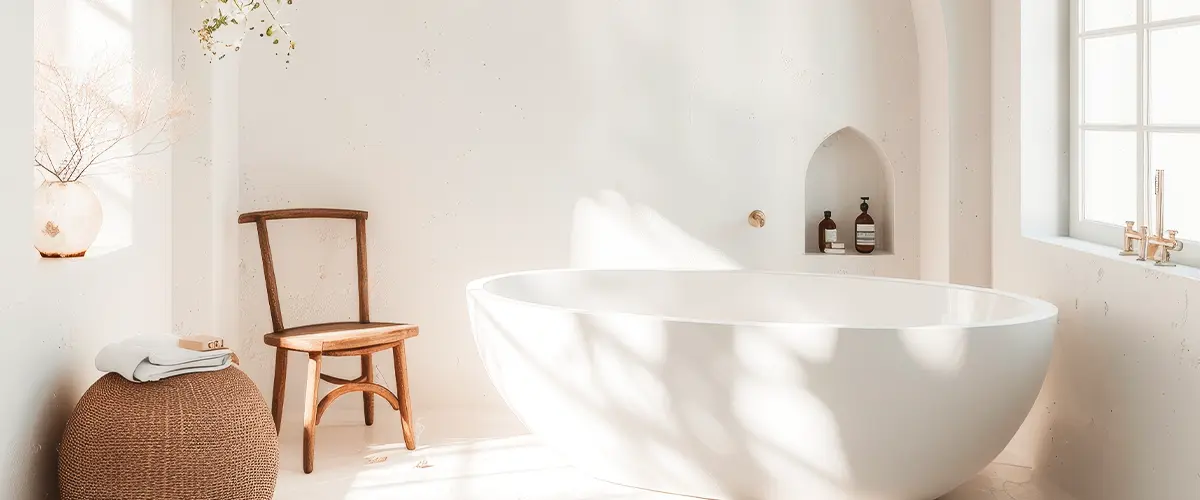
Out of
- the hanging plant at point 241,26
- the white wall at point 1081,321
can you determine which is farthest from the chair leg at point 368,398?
the white wall at point 1081,321

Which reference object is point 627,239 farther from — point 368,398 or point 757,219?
point 368,398

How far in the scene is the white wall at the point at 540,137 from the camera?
382cm

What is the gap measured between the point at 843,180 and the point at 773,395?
1920mm

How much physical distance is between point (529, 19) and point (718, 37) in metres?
0.79

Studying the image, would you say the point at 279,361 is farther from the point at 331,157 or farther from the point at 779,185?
the point at 779,185

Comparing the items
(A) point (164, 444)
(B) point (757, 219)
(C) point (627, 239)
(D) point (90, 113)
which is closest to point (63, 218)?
(D) point (90, 113)

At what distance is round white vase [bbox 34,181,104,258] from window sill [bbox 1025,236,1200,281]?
9.14 feet

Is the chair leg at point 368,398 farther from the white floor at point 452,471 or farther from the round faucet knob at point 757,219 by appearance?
the round faucet knob at point 757,219

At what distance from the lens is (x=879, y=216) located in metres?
4.07

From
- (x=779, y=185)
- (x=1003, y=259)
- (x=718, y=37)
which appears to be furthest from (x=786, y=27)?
(x=1003, y=259)

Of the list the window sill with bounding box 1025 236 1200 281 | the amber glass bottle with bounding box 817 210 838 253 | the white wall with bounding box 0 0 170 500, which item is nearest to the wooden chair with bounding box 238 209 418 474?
the white wall with bounding box 0 0 170 500

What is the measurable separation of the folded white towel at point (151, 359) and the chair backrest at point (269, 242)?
100 centimetres

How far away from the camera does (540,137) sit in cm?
388

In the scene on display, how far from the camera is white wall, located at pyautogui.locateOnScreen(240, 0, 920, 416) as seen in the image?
3824mm
